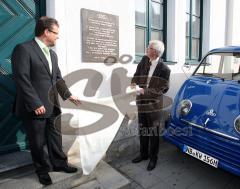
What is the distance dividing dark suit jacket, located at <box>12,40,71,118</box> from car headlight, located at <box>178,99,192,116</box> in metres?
1.83

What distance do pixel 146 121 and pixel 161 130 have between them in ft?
1.09

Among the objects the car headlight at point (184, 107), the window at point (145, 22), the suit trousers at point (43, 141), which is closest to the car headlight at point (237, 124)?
the car headlight at point (184, 107)

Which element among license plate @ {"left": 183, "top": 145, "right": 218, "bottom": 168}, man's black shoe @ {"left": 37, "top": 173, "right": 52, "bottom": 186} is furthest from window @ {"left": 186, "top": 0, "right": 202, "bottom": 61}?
man's black shoe @ {"left": 37, "top": 173, "right": 52, "bottom": 186}

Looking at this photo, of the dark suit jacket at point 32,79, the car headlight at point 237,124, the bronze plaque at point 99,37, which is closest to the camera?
the dark suit jacket at point 32,79

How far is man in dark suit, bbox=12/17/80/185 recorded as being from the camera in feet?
7.97

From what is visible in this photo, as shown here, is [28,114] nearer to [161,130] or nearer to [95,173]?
[95,173]

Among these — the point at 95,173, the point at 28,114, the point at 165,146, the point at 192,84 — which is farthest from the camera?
the point at 165,146

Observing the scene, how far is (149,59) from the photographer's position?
346cm

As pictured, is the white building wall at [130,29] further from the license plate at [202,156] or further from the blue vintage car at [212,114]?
the license plate at [202,156]

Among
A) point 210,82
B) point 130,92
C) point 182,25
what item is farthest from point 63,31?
point 182,25

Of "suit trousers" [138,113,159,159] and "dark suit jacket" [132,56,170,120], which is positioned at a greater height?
"dark suit jacket" [132,56,170,120]

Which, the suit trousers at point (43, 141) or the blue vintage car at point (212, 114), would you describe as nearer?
the suit trousers at point (43, 141)

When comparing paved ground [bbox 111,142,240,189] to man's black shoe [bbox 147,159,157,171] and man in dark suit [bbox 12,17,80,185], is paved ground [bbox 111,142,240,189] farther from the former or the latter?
man in dark suit [bbox 12,17,80,185]

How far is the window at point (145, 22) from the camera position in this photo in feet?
17.3
